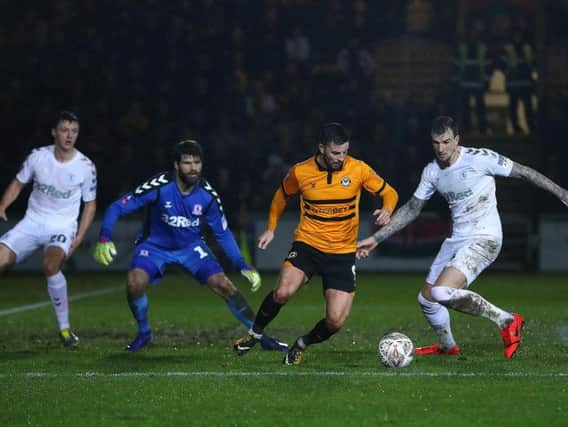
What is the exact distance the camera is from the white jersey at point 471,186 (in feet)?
32.1

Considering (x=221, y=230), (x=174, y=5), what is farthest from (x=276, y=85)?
(x=221, y=230)

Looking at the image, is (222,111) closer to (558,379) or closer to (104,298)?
(104,298)

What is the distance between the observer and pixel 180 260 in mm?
10602

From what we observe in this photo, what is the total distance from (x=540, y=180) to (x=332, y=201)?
1.80 meters

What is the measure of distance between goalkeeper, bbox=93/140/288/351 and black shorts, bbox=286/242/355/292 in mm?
692

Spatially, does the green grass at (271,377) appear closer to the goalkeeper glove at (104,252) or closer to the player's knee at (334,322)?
the player's knee at (334,322)

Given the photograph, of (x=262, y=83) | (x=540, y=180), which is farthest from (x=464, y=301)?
(x=262, y=83)

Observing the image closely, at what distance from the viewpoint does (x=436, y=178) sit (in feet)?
32.4

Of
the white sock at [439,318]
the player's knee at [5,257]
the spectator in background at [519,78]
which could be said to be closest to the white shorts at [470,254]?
the white sock at [439,318]

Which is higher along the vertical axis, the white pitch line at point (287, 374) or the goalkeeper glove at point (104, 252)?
the goalkeeper glove at point (104, 252)

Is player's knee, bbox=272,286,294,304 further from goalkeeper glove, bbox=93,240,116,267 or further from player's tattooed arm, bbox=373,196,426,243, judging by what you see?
goalkeeper glove, bbox=93,240,116,267

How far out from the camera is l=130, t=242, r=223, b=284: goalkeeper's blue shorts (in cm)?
1055

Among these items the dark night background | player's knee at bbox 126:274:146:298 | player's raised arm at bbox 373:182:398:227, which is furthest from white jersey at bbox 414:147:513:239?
the dark night background

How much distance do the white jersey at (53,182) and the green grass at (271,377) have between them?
1.31m
